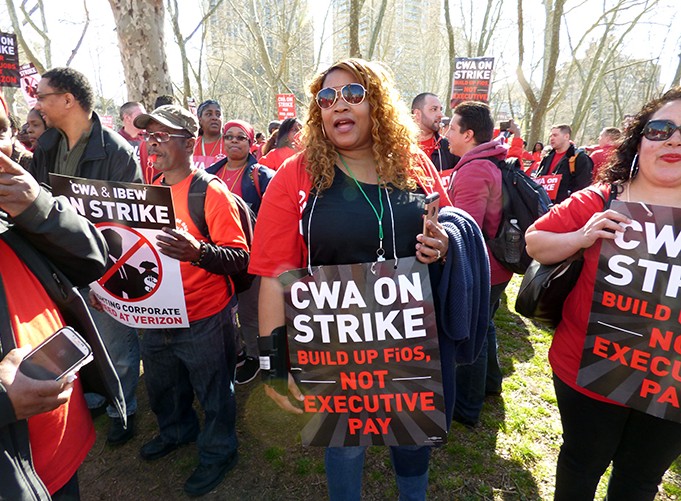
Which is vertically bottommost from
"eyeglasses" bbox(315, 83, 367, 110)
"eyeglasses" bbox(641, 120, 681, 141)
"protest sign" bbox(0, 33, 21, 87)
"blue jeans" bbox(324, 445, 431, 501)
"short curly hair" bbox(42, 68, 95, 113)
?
"blue jeans" bbox(324, 445, 431, 501)

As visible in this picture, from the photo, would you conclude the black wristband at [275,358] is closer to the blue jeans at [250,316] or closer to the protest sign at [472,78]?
the blue jeans at [250,316]

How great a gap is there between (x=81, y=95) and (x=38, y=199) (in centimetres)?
195

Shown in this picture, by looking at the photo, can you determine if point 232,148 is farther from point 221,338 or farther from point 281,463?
point 281,463

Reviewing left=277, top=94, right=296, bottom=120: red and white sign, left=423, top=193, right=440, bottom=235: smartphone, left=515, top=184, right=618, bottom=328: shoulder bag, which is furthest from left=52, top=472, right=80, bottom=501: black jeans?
left=277, top=94, right=296, bottom=120: red and white sign

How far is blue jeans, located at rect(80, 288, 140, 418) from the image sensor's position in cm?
290

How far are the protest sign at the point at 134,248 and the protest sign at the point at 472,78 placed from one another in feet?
33.5

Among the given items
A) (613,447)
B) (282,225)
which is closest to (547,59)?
(613,447)

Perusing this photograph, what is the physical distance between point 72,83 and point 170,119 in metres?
1.03

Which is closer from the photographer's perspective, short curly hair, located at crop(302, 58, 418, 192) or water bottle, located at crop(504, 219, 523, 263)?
short curly hair, located at crop(302, 58, 418, 192)

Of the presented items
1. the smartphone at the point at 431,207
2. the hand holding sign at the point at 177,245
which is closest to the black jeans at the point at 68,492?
the hand holding sign at the point at 177,245

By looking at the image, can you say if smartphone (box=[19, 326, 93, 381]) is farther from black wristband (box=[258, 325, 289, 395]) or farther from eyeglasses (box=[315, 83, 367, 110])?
eyeglasses (box=[315, 83, 367, 110])

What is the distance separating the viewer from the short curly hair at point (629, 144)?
1716 millimetres

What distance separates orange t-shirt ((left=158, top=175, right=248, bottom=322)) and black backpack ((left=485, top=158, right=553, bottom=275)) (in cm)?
182

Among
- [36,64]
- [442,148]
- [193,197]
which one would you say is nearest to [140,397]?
[193,197]
